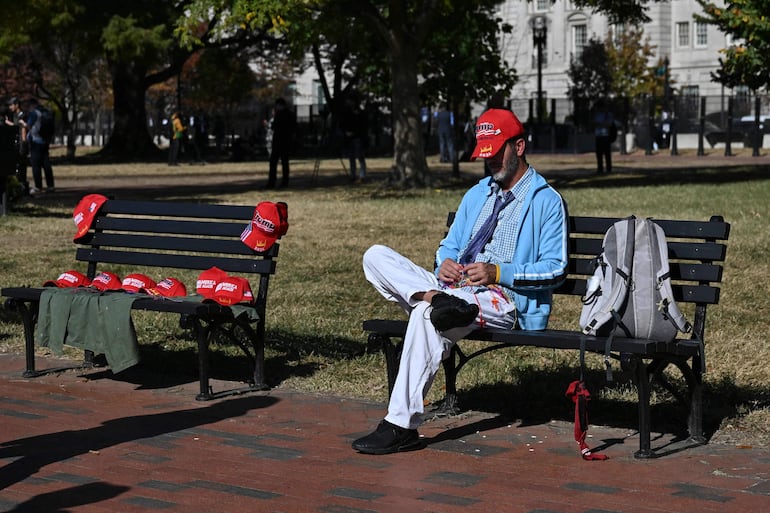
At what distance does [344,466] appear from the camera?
5.84 meters

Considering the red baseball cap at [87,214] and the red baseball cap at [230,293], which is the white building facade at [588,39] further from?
the red baseball cap at [230,293]

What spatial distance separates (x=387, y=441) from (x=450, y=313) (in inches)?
24.2

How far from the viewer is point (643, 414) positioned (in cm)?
591

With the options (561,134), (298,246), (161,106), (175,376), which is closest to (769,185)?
(298,246)

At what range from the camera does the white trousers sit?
612 centimetres

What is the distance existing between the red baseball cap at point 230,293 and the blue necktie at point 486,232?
60.1 inches

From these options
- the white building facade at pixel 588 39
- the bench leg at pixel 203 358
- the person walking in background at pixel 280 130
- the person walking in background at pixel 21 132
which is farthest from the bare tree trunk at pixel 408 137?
the white building facade at pixel 588 39

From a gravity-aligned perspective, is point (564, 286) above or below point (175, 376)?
above

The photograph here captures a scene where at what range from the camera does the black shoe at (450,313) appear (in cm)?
602

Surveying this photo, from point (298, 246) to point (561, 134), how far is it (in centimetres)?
3995

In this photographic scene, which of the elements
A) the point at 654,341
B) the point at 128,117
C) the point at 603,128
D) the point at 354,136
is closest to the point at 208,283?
the point at 654,341

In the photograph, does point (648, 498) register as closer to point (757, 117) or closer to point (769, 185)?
point (769, 185)

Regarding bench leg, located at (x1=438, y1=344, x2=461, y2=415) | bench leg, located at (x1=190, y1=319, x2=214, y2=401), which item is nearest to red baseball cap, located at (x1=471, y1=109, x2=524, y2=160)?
bench leg, located at (x1=438, y1=344, x2=461, y2=415)

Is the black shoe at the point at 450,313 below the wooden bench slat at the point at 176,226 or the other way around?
below
